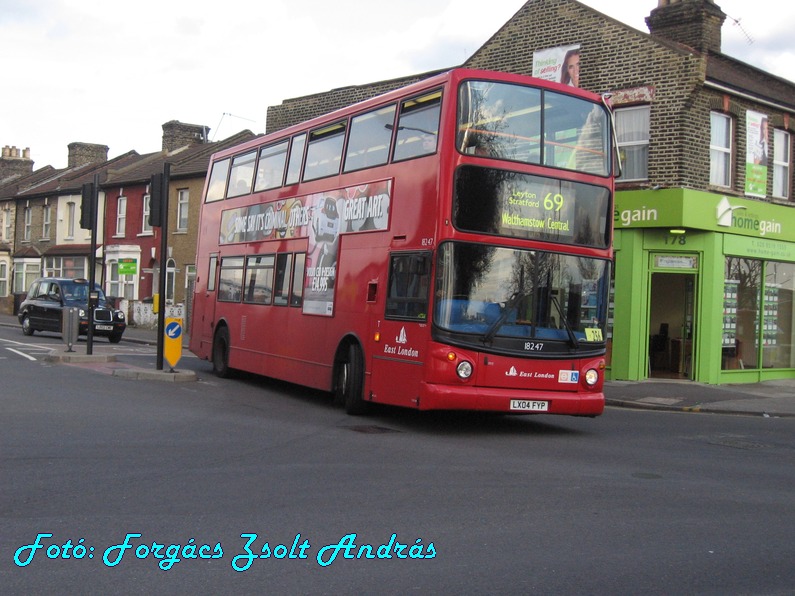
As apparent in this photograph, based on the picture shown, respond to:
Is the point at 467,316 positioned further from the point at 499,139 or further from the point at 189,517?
the point at 189,517

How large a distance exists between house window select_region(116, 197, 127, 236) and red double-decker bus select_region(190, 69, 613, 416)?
2998 cm

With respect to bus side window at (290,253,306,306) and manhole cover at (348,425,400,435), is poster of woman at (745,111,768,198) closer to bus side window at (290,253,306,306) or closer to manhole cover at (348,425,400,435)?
bus side window at (290,253,306,306)

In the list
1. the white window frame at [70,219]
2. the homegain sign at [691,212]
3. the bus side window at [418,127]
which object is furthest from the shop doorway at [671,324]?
the white window frame at [70,219]

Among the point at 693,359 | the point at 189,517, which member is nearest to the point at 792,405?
the point at 693,359

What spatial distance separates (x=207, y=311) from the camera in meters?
19.1

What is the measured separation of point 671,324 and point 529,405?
37.0 ft

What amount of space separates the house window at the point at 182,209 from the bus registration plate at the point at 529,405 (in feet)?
92.6

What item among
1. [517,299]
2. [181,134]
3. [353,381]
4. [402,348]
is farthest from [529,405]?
[181,134]

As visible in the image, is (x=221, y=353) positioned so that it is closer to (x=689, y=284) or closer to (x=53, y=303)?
(x=689, y=284)

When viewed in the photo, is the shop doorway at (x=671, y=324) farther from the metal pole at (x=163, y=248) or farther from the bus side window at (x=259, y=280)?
the metal pole at (x=163, y=248)

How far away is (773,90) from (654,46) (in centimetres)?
466

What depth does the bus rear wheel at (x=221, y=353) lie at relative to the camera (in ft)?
59.0

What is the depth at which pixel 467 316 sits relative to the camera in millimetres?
11172

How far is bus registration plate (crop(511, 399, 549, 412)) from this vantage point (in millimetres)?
11305
